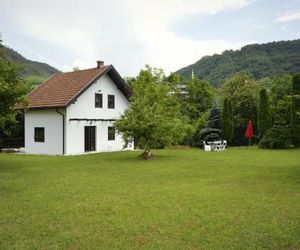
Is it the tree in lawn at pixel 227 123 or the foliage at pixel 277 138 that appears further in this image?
the tree in lawn at pixel 227 123

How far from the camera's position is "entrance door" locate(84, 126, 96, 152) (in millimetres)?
27822

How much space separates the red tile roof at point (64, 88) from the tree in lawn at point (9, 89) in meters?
8.69

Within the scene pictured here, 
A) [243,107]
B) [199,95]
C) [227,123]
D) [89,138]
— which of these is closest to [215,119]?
[227,123]

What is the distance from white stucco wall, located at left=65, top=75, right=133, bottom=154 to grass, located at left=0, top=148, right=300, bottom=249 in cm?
1087

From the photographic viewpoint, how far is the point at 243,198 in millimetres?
10500

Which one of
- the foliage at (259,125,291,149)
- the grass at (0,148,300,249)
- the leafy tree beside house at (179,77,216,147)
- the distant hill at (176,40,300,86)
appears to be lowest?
the grass at (0,148,300,249)

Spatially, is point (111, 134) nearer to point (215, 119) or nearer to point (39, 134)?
point (39, 134)

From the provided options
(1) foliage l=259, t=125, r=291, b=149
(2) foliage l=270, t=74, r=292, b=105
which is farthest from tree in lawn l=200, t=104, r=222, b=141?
(2) foliage l=270, t=74, r=292, b=105

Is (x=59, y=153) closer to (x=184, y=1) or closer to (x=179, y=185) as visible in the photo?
(x=184, y=1)

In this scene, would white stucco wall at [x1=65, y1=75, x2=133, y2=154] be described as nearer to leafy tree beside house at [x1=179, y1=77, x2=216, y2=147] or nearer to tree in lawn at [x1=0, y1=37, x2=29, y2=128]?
tree in lawn at [x1=0, y1=37, x2=29, y2=128]

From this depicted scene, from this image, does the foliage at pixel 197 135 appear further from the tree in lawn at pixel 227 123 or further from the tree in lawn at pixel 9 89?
the tree in lawn at pixel 9 89

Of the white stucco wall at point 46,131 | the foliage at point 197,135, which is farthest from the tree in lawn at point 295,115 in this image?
the white stucco wall at point 46,131

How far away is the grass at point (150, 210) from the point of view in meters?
6.96

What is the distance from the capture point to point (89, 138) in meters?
28.2
